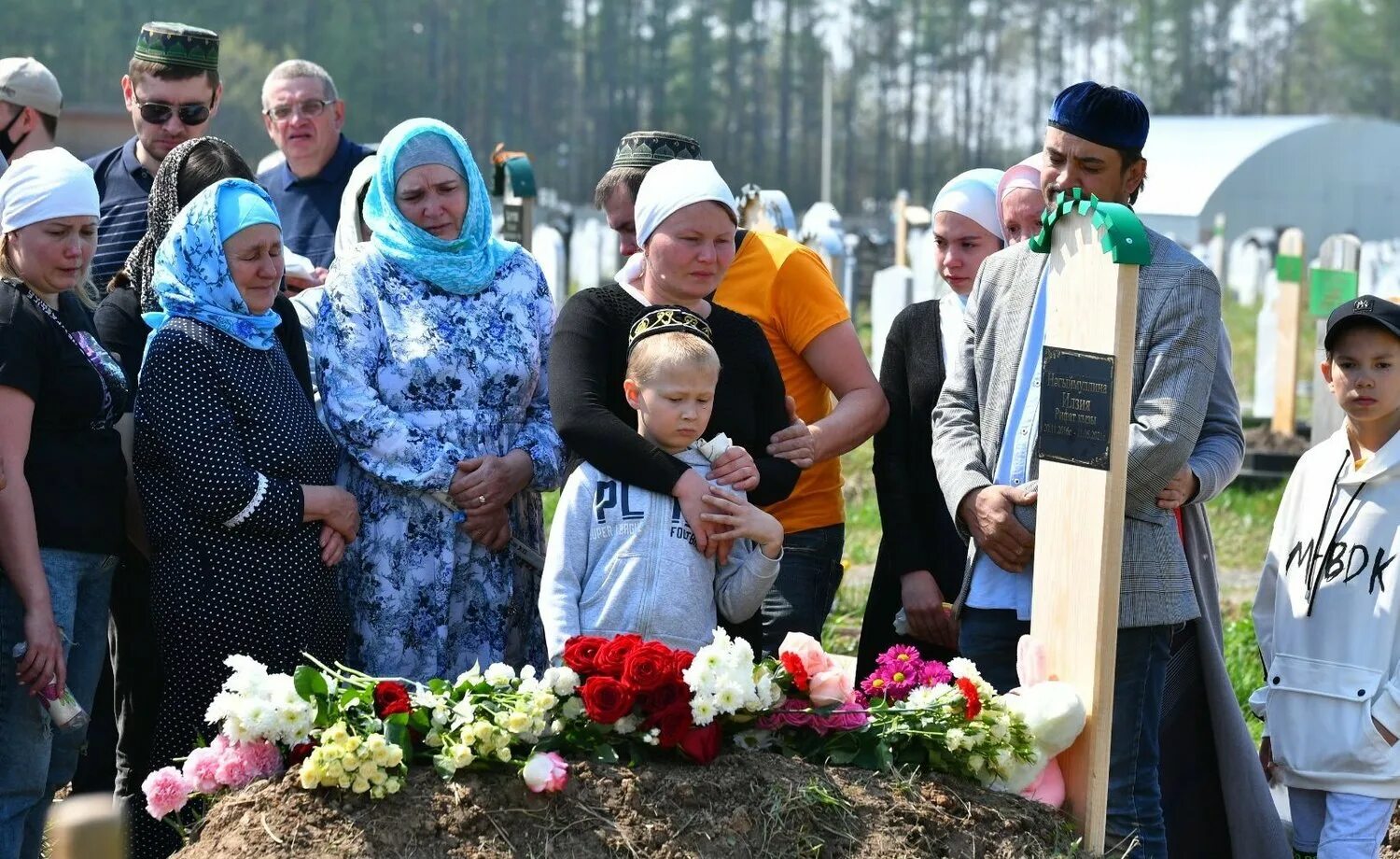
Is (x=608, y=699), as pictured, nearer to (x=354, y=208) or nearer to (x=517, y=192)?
(x=354, y=208)

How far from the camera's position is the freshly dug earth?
2936mm

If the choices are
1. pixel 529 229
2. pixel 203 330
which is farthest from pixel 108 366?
pixel 529 229

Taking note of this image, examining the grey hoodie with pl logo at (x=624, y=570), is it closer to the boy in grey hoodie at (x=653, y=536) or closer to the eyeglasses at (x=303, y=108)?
the boy in grey hoodie at (x=653, y=536)

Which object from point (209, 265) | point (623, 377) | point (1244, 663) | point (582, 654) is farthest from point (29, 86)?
point (1244, 663)

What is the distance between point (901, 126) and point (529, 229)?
2592 inches

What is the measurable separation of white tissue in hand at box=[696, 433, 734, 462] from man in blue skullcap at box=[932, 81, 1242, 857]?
0.53 metres

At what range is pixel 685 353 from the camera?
3457 mm

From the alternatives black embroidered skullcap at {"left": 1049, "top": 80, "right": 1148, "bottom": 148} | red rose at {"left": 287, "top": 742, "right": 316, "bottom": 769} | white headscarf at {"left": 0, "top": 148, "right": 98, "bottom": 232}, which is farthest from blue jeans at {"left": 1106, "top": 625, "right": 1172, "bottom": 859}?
white headscarf at {"left": 0, "top": 148, "right": 98, "bottom": 232}

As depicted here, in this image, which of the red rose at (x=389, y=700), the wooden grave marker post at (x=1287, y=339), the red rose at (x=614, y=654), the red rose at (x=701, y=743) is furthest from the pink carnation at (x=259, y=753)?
the wooden grave marker post at (x=1287, y=339)

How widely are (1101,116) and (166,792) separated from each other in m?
2.35

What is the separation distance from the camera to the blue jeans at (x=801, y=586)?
163 inches

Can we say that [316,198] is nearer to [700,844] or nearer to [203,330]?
[203,330]

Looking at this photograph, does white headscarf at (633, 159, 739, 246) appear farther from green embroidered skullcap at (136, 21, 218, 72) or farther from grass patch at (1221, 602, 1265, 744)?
grass patch at (1221, 602, 1265, 744)

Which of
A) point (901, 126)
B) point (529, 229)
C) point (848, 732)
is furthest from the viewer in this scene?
point (901, 126)
